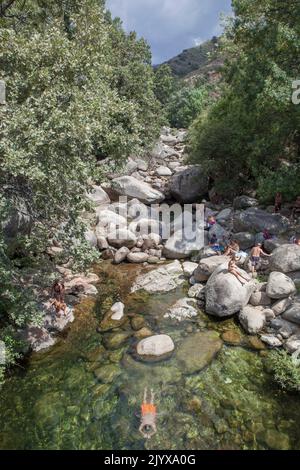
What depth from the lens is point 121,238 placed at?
73.7 feet

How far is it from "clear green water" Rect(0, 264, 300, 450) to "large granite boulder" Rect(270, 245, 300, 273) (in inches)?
198

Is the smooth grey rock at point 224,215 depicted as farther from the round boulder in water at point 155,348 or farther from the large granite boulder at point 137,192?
the round boulder in water at point 155,348

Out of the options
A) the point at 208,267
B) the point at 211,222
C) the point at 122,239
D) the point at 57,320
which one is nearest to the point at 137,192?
the point at 122,239

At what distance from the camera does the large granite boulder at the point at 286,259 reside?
15.6m

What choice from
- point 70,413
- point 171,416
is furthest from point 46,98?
point 171,416

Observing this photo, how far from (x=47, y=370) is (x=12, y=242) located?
554cm

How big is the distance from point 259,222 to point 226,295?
7997mm

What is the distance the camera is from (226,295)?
1449 centimetres

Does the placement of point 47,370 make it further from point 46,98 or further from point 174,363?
point 46,98

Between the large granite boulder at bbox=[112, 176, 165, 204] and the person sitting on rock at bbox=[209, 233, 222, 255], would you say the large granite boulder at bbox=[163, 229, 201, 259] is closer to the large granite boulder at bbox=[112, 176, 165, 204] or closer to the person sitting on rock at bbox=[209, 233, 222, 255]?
the person sitting on rock at bbox=[209, 233, 222, 255]

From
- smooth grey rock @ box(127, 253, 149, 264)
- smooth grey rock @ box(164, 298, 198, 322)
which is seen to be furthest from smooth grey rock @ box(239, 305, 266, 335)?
smooth grey rock @ box(127, 253, 149, 264)

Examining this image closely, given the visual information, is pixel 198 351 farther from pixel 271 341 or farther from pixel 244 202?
pixel 244 202

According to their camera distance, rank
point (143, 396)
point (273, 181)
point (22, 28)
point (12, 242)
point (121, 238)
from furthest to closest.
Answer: point (121, 238), point (273, 181), point (22, 28), point (12, 242), point (143, 396)

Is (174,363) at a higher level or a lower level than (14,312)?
lower
